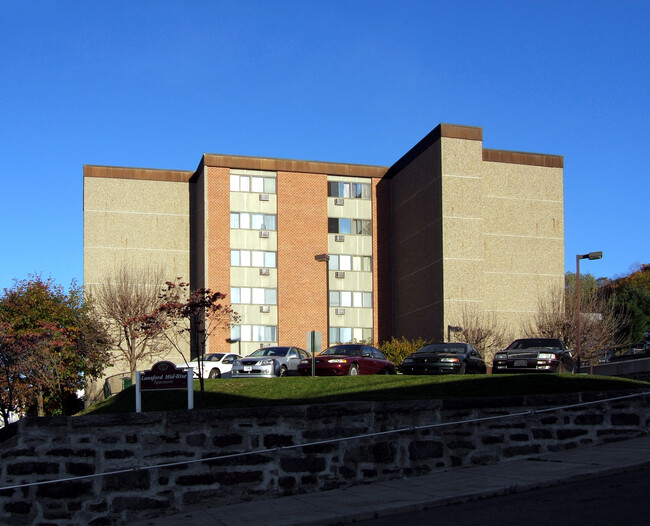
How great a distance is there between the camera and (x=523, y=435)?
41.7 feet

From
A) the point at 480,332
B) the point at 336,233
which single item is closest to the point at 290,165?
the point at 336,233

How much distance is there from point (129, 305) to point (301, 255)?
13.3 metres

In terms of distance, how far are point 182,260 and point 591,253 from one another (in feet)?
105

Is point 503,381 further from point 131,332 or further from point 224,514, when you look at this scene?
point 131,332

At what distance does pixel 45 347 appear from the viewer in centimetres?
4259

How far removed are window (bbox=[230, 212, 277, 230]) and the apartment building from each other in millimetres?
77

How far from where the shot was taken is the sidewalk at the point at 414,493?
1004 cm

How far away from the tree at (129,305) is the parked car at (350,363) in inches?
782

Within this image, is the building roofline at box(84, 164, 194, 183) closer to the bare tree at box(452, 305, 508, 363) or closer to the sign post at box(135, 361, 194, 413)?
the bare tree at box(452, 305, 508, 363)

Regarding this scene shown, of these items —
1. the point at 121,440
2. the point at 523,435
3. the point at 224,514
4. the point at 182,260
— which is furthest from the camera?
the point at 182,260

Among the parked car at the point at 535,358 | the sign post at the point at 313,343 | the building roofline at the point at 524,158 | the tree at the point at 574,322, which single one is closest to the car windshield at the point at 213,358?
the sign post at the point at 313,343

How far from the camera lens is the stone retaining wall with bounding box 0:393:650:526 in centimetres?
1103

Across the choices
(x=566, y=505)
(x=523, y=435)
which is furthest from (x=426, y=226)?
(x=566, y=505)

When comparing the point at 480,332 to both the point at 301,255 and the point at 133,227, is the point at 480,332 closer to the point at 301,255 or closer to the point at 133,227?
the point at 301,255
